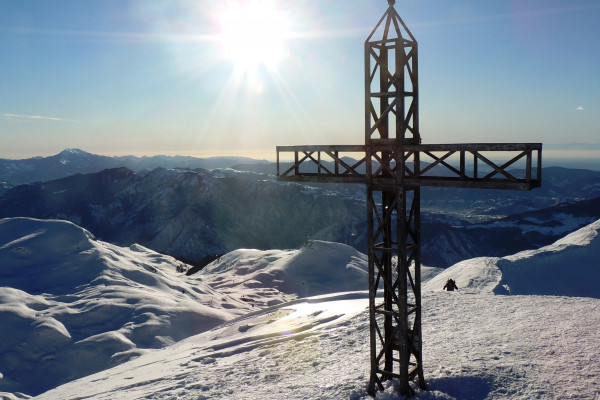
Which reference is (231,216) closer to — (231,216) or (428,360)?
(231,216)

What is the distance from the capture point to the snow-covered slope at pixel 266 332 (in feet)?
31.8

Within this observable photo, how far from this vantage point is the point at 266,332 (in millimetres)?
17750

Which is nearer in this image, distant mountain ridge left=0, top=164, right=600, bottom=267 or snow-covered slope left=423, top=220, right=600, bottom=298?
snow-covered slope left=423, top=220, right=600, bottom=298

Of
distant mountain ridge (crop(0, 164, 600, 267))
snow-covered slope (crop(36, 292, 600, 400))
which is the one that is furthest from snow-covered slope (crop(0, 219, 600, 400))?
distant mountain ridge (crop(0, 164, 600, 267))

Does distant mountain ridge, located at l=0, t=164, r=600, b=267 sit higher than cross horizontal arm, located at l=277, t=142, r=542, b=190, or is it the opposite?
cross horizontal arm, located at l=277, t=142, r=542, b=190

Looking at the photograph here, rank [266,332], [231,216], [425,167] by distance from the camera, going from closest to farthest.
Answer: [425,167] < [266,332] < [231,216]

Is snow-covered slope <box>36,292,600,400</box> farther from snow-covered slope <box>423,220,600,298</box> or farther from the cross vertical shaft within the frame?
snow-covered slope <box>423,220,600,298</box>

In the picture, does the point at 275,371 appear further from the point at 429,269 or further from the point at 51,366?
the point at 429,269

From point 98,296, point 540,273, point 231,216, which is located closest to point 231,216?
point 231,216

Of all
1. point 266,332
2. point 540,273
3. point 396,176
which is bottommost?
point 266,332

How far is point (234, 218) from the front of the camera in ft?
401

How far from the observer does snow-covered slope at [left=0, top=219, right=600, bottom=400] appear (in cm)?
970

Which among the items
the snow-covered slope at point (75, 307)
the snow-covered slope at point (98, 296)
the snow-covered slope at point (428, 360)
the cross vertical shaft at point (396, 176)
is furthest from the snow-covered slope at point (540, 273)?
the snow-covered slope at point (98, 296)

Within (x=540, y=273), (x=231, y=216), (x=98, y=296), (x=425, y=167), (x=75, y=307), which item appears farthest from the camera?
(x=231, y=216)
